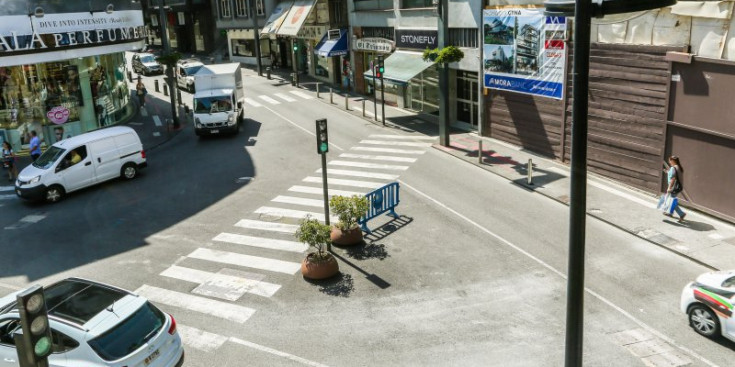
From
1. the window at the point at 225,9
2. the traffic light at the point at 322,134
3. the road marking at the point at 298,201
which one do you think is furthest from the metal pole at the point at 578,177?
the window at the point at 225,9

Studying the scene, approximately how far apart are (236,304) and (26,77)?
22.9m

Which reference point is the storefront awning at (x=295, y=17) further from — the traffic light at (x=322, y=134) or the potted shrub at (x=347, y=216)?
the potted shrub at (x=347, y=216)

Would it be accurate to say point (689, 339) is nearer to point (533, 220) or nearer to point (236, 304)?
point (533, 220)

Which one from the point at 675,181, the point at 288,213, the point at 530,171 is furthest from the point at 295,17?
the point at 675,181

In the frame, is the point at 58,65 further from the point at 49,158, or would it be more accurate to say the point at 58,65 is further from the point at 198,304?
the point at 198,304

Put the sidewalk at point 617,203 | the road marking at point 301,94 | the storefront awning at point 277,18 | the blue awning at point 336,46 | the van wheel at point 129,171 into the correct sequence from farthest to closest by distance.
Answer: the storefront awning at point 277,18 < the blue awning at point 336,46 < the road marking at point 301,94 < the van wheel at point 129,171 < the sidewalk at point 617,203

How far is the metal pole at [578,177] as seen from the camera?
7.71 m

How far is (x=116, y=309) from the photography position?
36.1ft


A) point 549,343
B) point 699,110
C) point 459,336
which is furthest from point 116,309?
point 699,110

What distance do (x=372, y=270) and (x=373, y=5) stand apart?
92.0 ft

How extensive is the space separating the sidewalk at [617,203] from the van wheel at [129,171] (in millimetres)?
13437

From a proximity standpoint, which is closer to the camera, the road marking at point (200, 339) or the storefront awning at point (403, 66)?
the road marking at point (200, 339)

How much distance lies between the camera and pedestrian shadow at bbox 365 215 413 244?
18375 mm

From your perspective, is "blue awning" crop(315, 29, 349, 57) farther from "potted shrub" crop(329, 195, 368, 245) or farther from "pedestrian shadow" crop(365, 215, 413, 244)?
"potted shrub" crop(329, 195, 368, 245)
